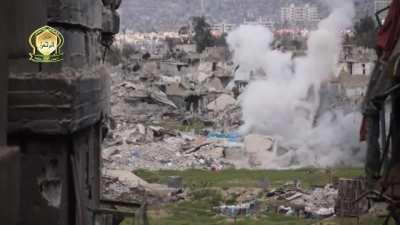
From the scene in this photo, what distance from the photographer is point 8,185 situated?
1920 mm

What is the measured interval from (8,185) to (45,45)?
1528mm

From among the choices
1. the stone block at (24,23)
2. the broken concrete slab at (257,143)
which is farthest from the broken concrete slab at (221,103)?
the stone block at (24,23)

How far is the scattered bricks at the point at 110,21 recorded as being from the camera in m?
5.23

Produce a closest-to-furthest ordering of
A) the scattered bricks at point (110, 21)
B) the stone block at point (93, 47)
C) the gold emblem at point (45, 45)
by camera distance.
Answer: the gold emblem at point (45, 45), the stone block at point (93, 47), the scattered bricks at point (110, 21)

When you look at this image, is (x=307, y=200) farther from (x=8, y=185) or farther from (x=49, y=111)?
(x=8, y=185)

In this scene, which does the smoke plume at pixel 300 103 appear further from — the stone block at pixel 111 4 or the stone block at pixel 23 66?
the stone block at pixel 23 66

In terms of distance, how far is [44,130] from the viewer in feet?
11.4

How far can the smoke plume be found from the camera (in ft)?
135

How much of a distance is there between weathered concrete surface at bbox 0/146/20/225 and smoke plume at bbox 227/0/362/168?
3753 cm

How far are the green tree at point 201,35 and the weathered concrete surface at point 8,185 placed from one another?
9309cm

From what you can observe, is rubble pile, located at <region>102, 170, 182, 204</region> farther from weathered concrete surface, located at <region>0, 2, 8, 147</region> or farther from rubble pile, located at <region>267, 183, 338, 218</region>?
weathered concrete surface, located at <region>0, 2, 8, 147</region>

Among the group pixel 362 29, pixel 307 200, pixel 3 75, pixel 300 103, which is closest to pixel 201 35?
pixel 362 29

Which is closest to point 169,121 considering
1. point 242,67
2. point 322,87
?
point 322,87

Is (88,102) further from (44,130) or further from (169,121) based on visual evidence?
(169,121)
